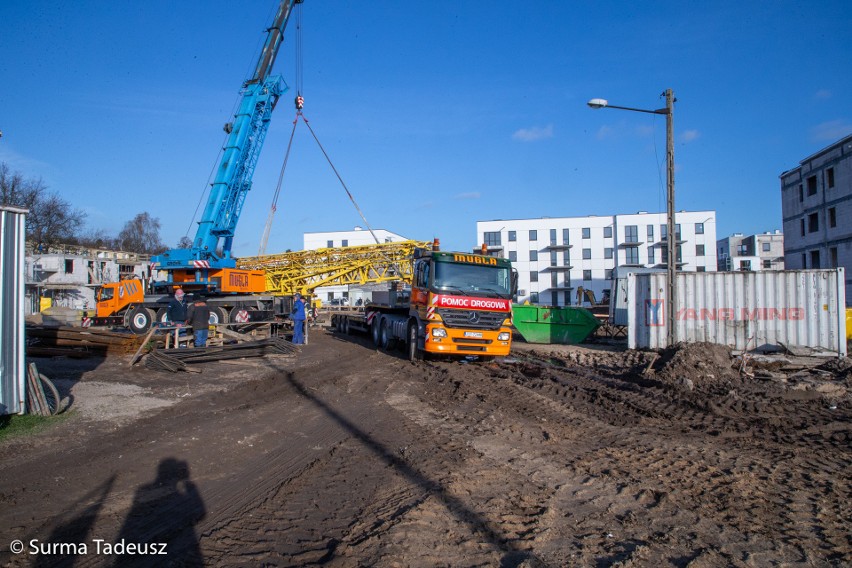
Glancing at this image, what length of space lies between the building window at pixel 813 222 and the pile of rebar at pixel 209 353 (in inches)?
1587

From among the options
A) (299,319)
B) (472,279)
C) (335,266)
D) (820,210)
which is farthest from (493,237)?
(472,279)

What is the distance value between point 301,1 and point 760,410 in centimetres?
2245

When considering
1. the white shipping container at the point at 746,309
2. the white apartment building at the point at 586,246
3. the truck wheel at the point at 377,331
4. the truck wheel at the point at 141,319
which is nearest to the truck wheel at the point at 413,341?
the truck wheel at the point at 377,331

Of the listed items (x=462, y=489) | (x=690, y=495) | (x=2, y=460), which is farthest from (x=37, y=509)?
(x=690, y=495)

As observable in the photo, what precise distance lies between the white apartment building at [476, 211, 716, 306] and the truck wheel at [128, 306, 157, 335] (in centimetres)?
4818

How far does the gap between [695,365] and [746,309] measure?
5.88 meters

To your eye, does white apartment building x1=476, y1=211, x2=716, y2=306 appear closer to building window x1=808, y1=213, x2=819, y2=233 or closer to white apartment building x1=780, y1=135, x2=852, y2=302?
white apartment building x1=780, y1=135, x2=852, y2=302

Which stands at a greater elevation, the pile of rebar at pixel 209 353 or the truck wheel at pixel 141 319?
the truck wheel at pixel 141 319

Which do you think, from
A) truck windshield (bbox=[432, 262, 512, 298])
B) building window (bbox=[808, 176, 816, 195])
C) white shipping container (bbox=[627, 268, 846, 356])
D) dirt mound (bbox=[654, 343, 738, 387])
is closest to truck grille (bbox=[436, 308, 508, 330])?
truck windshield (bbox=[432, 262, 512, 298])

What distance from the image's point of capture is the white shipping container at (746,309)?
15562 millimetres

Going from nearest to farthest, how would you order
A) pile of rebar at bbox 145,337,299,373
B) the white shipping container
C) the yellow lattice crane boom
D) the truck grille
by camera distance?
pile of rebar at bbox 145,337,299,373, the truck grille, the white shipping container, the yellow lattice crane boom

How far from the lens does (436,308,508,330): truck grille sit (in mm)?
12773

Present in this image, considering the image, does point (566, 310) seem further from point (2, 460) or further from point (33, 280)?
point (33, 280)

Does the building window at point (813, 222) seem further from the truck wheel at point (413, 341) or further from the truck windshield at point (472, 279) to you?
the truck wheel at point (413, 341)
